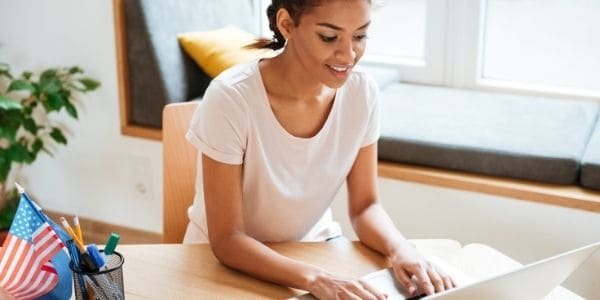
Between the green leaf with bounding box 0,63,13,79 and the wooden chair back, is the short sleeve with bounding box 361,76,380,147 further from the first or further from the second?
the green leaf with bounding box 0,63,13,79

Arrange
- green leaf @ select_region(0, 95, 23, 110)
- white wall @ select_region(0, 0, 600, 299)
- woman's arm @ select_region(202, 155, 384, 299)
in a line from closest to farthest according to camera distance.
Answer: woman's arm @ select_region(202, 155, 384, 299)
white wall @ select_region(0, 0, 600, 299)
green leaf @ select_region(0, 95, 23, 110)

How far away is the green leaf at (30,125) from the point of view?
9.20ft

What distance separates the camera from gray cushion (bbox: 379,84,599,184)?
2.31 meters

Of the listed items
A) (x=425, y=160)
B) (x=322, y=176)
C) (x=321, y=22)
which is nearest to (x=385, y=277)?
(x=322, y=176)

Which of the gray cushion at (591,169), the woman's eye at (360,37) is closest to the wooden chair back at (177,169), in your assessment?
the woman's eye at (360,37)

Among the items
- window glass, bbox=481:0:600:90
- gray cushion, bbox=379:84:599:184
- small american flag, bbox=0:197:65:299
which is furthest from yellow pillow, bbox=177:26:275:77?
small american flag, bbox=0:197:65:299

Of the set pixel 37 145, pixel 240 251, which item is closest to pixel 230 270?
pixel 240 251

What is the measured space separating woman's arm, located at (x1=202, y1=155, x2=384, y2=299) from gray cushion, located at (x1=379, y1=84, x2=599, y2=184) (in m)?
1.01

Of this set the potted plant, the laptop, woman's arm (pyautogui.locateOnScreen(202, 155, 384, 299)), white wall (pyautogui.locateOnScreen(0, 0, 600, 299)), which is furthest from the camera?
the potted plant

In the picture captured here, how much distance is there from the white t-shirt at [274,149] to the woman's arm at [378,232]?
29 millimetres

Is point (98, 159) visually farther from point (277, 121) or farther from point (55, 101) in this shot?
point (277, 121)

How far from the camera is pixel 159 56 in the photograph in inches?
107

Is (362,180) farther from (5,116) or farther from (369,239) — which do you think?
(5,116)

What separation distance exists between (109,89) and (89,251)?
72.4 inches
